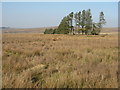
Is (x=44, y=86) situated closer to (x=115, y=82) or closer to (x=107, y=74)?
(x=115, y=82)

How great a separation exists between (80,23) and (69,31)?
17.4ft

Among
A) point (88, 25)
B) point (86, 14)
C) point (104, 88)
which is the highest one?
point (86, 14)

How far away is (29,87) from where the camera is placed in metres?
3.38

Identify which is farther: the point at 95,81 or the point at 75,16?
the point at 75,16

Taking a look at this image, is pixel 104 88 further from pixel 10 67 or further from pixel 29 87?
pixel 10 67

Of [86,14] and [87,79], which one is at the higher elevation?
[86,14]

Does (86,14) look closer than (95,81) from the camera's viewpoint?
No

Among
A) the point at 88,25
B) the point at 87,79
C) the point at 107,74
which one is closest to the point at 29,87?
the point at 87,79

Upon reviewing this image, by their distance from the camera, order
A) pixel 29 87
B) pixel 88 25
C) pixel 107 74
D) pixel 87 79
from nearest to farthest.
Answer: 1. pixel 29 87
2. pixel 87 79
3. pixel 107 74
4. pixel 88 25

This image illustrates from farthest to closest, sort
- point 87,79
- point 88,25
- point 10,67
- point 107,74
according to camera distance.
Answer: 1. point 88,25
2. point 10,67
3. point 107,74
4. point 87,79

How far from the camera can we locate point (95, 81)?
3.89 meters

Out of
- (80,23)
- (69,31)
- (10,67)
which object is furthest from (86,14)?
(10,67)

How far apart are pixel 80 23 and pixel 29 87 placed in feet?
199

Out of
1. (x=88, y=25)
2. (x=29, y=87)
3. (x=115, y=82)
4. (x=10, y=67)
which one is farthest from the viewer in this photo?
(x=88, y=25)
